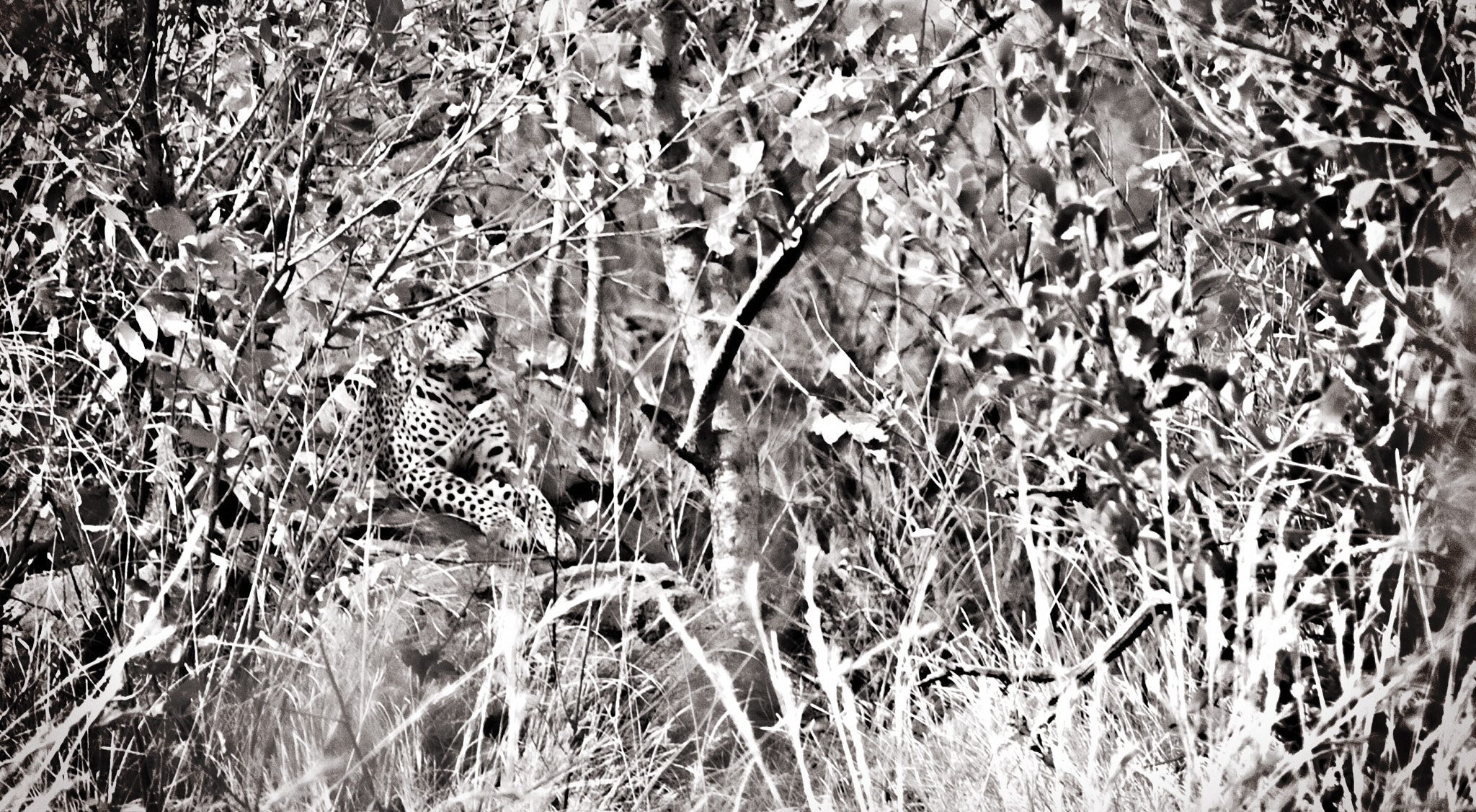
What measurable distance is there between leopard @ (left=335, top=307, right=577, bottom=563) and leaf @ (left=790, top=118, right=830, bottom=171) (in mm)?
1191

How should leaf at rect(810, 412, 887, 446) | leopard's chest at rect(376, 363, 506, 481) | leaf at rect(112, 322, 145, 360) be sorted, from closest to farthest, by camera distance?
leaf at rect(112, 322, 145, 360)
leaf at rect(810, 412, 887, 446)
leopard's chest at rect(376, 363, 506, 481)

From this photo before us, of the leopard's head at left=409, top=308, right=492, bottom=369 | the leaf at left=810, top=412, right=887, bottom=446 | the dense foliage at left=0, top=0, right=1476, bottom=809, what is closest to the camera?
the dense foliage at left=0, top=0, right=1476, bottom=809

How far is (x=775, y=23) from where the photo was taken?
123 inches

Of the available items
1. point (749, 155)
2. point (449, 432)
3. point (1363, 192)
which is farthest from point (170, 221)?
point (449, 432)

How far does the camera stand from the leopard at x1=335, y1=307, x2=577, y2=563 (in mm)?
3727

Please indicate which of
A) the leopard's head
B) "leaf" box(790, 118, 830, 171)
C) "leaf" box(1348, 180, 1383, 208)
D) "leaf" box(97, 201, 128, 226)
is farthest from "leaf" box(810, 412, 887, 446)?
"leaf" box(97, 201, 128, 226)

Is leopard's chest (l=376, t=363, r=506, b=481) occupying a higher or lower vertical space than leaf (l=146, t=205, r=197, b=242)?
lower

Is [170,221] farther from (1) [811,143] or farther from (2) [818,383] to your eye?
(2) [818,383]

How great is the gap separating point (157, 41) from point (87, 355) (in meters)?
0.69

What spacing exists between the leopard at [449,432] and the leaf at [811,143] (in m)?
1.19

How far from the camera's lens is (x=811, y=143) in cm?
255

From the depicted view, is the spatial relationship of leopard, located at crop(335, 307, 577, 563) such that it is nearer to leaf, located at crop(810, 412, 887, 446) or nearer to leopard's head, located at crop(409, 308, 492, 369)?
leopard's head, located at crop(409, 308, 492, 369)

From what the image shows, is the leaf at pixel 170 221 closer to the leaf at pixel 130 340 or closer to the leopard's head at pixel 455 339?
the leaf at pixel 130 340

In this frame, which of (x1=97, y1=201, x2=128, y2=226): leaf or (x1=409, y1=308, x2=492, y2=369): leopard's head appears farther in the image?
(x1=409, y1=308, x2=492, y2=369): leopard's head
